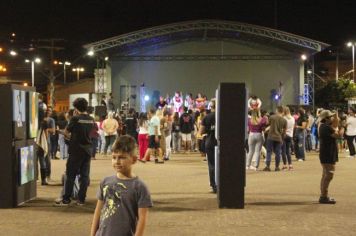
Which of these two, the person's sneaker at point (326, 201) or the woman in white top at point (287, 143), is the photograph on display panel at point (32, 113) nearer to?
the person's sneaker at point (326, 201)

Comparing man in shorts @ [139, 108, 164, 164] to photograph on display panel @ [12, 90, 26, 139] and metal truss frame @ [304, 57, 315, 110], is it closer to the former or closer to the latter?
photograph on display panel @ [12, 90, 26, 139]

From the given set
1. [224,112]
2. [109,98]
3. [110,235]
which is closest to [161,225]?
[224,112]

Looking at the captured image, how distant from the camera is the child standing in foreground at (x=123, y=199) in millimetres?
3799

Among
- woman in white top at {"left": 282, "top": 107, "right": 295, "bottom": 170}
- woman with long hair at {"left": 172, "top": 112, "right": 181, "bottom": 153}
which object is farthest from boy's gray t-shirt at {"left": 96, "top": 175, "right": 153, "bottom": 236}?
woman with long hair at {"left": 172, "top": 112, "right": 181, "bottom": 153}

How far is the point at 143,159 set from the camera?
1838cm

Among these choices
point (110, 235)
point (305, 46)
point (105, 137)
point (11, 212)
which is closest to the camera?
point (110, 235)

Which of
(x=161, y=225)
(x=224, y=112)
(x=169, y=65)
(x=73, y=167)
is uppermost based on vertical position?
(x=169, y=65)

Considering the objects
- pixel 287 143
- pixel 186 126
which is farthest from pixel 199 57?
pixel 287 143

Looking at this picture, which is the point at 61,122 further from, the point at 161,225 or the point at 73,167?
the point at 161,225

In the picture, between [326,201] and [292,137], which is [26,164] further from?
A: [292,137]

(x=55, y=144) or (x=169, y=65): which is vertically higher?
(x=169, y=65)

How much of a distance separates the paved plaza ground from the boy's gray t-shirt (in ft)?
12.2

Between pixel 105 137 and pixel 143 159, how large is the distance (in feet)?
11.7

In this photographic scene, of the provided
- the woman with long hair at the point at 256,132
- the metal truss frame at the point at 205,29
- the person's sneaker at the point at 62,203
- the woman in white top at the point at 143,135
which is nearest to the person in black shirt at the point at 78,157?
the person's sneaker at the point at 62,203
